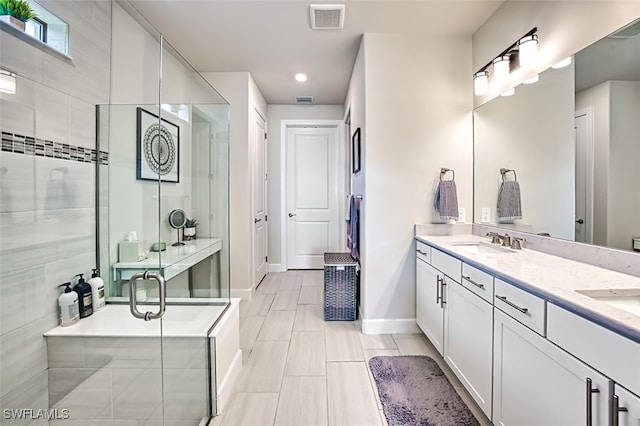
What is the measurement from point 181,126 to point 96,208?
3.08 ft

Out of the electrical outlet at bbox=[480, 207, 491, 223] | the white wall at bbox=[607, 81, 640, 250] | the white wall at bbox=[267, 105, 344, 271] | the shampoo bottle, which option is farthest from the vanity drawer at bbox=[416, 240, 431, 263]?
the white wall at bbox=[267, 105, 344, 271]

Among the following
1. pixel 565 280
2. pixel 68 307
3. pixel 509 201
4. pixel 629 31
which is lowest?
pixel 68 307

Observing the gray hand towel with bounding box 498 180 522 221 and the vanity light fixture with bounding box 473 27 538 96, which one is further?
the gray hand towel with bounding box 498 180 522 221

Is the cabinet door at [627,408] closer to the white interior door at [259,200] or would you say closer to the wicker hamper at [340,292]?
the wicker hamper at [340,292]

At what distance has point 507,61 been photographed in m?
2.24

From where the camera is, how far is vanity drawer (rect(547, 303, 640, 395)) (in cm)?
81

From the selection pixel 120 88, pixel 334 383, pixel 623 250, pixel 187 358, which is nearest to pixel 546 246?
pixel 623 250

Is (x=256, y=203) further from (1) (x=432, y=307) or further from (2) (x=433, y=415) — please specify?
(2) (x=433, y=415)

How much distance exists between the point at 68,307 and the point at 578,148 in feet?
9.58

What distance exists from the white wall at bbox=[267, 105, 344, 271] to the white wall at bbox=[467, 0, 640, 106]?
2.61m

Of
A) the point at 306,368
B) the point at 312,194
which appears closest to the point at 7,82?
the point at 306,368

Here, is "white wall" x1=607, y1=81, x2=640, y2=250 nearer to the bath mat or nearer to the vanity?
the vanity

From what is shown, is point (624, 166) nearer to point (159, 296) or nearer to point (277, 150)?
point (159, 296)

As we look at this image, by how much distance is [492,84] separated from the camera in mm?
2479
